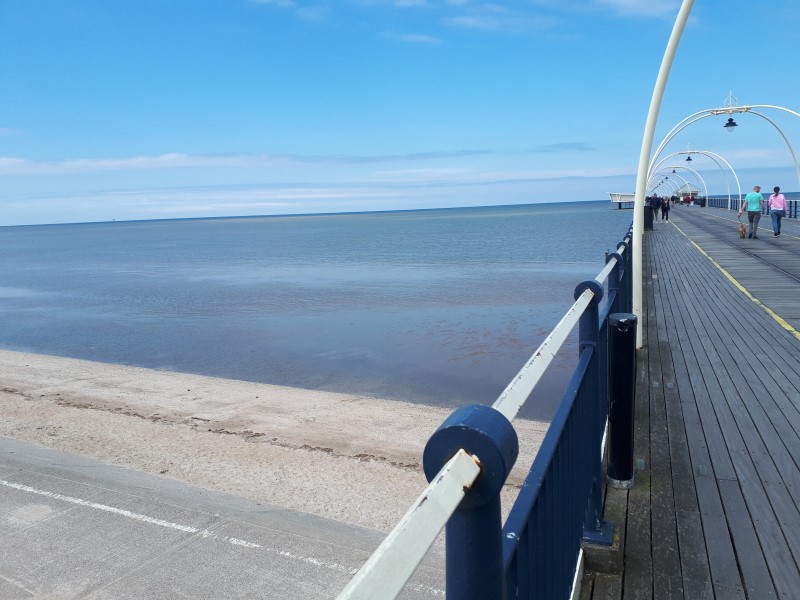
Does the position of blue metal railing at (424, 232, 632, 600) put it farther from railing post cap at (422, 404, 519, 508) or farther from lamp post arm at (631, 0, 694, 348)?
lamp post arm at (631, 0, 694, 348)

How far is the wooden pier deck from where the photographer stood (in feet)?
10.6

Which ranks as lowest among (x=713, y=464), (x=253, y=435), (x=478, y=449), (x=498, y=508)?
(x=253, y=435)

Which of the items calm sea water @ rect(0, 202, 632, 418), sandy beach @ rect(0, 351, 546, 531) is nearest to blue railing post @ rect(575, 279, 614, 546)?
sandy beach @ rect(0, 351, 546, 531)

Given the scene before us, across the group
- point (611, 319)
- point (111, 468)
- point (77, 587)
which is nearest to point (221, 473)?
point (111, 468)

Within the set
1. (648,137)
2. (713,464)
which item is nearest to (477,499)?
(713,464)

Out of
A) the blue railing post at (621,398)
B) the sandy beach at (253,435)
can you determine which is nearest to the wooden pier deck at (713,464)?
the blue railing post at (621,398)

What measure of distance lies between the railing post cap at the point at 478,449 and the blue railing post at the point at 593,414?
1949mm

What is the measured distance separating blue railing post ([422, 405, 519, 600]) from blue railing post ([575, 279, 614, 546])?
1.87 m

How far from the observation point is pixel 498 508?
4.54ft

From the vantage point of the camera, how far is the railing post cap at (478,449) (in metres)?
1.28

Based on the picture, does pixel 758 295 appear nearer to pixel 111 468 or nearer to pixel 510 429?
pixel 111 468

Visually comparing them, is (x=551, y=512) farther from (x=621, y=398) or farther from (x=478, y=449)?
(x=621, y=398)

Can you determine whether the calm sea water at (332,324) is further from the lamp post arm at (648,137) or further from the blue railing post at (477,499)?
the blue railing post at (477,499)

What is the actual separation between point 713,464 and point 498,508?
3886mm
